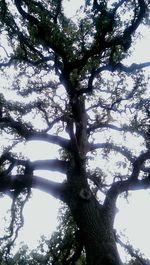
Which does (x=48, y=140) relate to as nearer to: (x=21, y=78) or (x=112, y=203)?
(x=112, y=203)

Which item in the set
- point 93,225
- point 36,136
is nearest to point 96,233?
point 93,225

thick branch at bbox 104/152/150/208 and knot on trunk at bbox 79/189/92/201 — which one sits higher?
thick branch at bbox 104/152/150/208

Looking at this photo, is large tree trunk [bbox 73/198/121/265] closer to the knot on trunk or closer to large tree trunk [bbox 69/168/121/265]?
large tree trunk [bbox 69/168/121/265]

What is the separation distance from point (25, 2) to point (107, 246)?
830cm

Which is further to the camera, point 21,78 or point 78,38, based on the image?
point 21,78

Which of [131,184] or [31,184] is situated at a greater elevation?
[31,184]

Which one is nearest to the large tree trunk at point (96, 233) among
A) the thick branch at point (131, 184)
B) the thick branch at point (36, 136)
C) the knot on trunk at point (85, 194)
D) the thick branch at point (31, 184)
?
the knot on trunk at point (85, 194)

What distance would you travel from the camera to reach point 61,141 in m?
10.2

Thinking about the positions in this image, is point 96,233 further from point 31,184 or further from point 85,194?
point 31,184

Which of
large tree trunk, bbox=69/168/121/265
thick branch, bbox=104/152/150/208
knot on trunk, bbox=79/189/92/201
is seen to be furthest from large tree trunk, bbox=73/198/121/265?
thick branch, bbox=104/152/150/208

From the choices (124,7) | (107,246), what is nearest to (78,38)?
(124,7)

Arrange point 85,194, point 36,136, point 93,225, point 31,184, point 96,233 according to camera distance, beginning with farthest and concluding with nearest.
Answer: point 36,136 < point 31,184 < point 85,194 < point 93,225 < point 96,233

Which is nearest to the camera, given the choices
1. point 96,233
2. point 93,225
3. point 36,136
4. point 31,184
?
point 96,233

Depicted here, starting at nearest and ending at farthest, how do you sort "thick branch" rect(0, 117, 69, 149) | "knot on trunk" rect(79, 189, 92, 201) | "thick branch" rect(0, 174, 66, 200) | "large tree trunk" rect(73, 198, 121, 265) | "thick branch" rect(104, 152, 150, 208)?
"large tree trunk" rect(73, 198, 121, 265) < "knot on trunk" rect(79, 189, 92, 201) < "thick branch" rect(104, 152, 150, 208) < "thick branch" rect(0, 174, 66, 200) < "thick branch" rect(0, 117, 69, 149)
